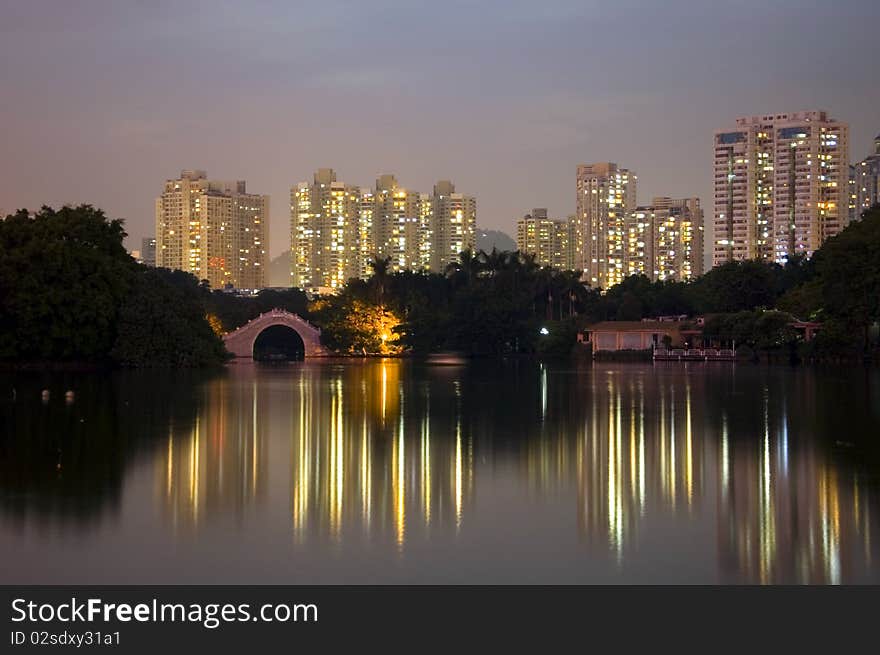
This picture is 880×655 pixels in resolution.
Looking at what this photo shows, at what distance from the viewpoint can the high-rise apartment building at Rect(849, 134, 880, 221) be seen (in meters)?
173

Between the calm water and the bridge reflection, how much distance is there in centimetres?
6

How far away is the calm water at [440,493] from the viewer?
1163cm

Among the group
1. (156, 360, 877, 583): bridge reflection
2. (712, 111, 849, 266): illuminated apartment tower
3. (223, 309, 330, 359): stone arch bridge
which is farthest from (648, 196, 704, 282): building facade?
(156, 360, 877, 583): bridge reflection

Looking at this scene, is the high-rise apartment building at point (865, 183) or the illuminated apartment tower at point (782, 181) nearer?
the illuminated apartment tower at point (782, 181)

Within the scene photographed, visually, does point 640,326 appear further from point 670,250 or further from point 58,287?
point 670,250

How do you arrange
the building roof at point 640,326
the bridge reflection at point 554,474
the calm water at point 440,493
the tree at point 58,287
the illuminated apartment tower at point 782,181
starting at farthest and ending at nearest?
the illuminated apartment tower at point 782,181, the building roof at point 640,326, the tree at point 58,287, the bridge reflection at point 554,474, the calm water at point 440,493

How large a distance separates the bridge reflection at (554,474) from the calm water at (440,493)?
63 mm

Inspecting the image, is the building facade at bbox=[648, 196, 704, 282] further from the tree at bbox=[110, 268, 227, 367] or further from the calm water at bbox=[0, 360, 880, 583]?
the calm water at bbox=[0, 360, 880, 583]

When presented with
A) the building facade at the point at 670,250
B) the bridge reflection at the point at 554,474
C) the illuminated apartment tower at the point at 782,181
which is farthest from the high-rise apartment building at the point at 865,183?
the bridge reflection at the point at 554,474

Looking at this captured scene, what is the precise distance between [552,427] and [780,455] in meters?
6.26

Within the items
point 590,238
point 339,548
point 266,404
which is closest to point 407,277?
point 266,404

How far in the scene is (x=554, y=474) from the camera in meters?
17.9

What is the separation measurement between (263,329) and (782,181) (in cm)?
10082

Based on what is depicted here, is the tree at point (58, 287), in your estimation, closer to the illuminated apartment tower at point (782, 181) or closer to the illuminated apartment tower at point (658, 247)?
the illuminated apartment tower at point (782, 181)
